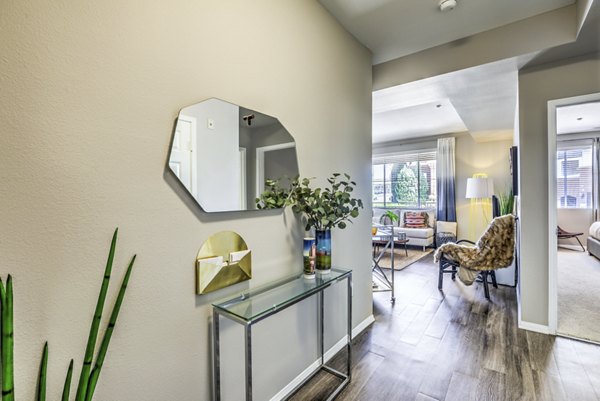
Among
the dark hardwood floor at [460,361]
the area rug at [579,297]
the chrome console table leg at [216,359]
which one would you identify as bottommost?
the dark hardwood floor at [460,361]

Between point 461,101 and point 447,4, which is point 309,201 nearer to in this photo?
point 447,4

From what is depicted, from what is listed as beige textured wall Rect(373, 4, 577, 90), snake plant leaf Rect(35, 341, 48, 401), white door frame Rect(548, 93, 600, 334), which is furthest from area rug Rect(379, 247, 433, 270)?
snake plant leaf Rect(35, 341, 48, 401)

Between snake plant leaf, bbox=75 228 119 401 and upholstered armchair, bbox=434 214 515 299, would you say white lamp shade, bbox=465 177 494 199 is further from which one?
snake plant leaf, bbox=75 228 119 401

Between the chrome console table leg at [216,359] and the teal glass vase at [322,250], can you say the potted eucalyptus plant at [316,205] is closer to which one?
the teal glass vase at [322,250]

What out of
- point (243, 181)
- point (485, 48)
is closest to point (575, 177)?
point (485, 48)

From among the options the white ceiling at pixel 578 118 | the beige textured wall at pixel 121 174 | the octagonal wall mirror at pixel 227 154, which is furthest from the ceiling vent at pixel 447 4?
the white ceiling at pixel 578 118

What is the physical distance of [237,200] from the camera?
60.4 inches

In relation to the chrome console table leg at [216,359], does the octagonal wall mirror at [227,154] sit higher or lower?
higher

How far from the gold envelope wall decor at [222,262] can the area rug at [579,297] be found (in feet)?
9.87

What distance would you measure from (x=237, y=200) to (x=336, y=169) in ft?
3.48

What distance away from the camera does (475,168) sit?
6.47 metres

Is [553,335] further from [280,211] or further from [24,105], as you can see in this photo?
[24,105]

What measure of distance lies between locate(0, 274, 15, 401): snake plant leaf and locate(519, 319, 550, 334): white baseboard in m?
3.54

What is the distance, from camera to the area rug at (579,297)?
2.63 meters
